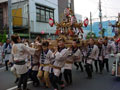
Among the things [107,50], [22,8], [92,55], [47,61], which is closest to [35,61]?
[47,61]

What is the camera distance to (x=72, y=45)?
21.1ft

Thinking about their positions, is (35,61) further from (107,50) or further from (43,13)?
(43,13)

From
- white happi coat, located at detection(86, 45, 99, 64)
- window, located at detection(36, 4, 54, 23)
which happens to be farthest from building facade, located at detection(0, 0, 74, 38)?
white happi coat, located at detection(86, 45, 99, 64)

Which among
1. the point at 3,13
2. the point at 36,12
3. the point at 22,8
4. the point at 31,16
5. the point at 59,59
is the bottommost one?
the point at 59,59

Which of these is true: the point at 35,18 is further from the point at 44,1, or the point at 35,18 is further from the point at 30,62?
the point at 30,62

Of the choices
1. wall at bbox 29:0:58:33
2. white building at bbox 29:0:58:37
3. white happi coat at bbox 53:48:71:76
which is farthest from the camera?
white building at bbox 29:0:58:37

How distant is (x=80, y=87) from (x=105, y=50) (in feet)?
10.6

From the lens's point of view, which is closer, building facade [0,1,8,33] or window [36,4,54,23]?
building facade [0,1,8,33]

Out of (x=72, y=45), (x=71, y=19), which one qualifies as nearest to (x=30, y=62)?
(x=72, y=45)

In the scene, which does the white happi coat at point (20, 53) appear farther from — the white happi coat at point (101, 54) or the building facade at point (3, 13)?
the building facade at point (3, 13)

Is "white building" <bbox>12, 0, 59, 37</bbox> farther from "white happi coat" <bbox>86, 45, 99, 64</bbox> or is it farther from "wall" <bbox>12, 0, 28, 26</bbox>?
"white happi coat" <bbox>86, 45, 99, 64</bbox>

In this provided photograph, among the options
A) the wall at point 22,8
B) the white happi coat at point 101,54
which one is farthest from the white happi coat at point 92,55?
the wall at point 22,8

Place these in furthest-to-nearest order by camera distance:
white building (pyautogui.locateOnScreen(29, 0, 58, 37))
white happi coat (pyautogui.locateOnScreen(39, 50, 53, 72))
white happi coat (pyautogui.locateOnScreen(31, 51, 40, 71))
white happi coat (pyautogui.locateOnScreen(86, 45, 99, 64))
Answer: white building (pyautogui.locateOnScreen(29, 0, 58, 37)), white happi coat (pyautogui.locateOnScreen(86, 45, 99, 64)), white happi coat (pyautogui.locateOnScreen(31, 51, 40, 71)), white happi coat (pyautogui.locateOnScreen(39, 50, 53, 72))

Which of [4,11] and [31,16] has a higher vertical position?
[4,11]
